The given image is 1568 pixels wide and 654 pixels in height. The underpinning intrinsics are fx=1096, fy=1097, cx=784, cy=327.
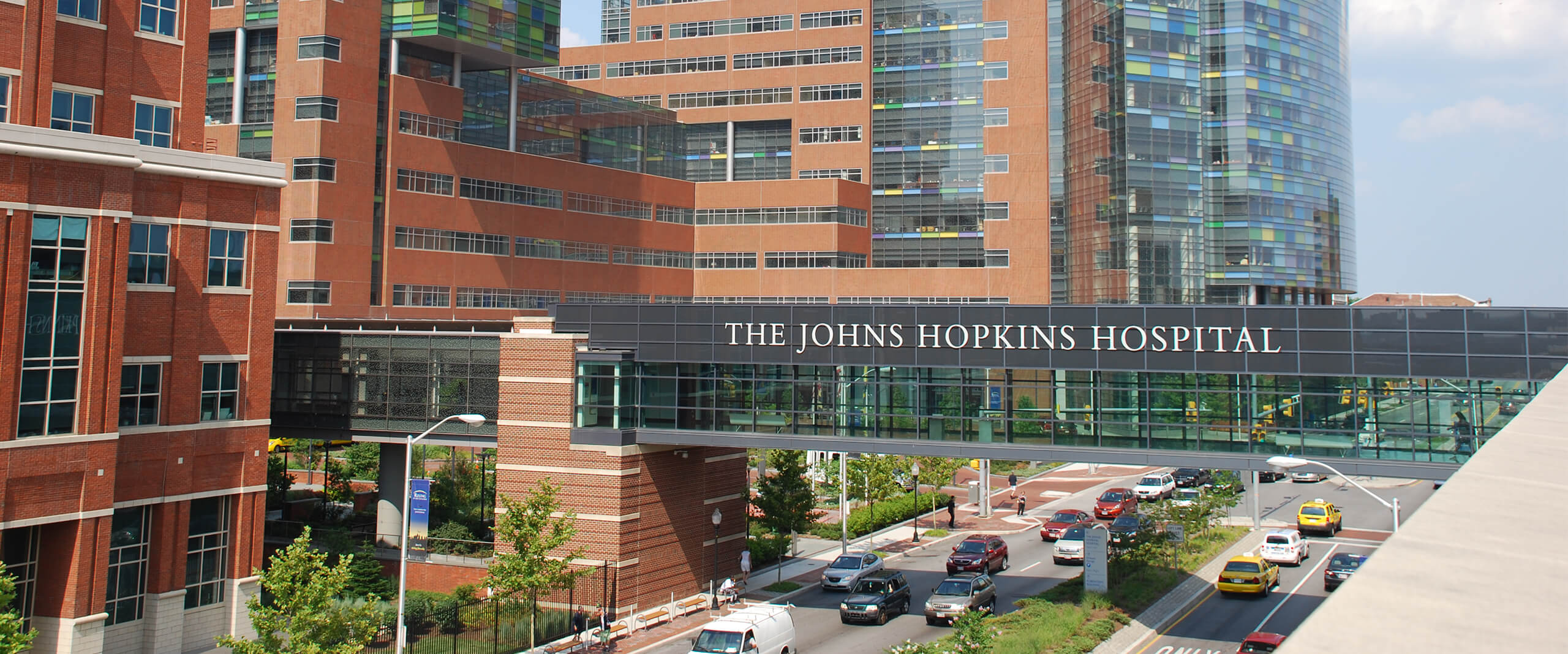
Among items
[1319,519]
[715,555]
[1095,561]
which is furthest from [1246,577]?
[715,555]

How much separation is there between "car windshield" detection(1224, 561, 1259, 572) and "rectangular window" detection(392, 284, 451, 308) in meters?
Answer: 46.0

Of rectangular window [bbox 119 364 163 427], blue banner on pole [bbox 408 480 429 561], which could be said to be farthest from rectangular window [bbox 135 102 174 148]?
blue banner on pole [bbox 408 480 429 561]

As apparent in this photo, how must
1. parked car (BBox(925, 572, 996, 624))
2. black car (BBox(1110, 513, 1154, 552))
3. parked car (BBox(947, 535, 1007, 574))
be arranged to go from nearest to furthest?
parked car (BBox(925, 572, 996, 624)) < parked car (BBox(947, 535, 1007, 574)) < black car (BBox(1110, 513, 1154, 552))

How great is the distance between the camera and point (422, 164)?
6397 centimetres

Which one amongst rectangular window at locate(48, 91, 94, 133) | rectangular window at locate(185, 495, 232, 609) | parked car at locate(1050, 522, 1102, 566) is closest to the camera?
rectangular window at locate(48, 91, 94, 133)

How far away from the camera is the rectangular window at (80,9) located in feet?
110

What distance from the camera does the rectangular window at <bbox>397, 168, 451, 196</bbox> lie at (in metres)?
63.1

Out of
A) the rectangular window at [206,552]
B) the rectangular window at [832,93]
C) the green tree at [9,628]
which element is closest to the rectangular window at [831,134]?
the rectangular window at [832,93]

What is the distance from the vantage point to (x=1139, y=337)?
34.0m

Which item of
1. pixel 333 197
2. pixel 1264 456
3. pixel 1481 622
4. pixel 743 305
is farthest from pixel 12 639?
pixel 333 197

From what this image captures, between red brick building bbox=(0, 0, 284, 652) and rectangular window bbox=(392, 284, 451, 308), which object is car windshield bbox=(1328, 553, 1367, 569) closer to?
red brick building bbox=(0, 0, 284, 652)

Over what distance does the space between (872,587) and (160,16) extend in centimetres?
3117

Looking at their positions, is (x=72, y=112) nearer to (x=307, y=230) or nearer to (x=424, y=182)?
(x=307, y=230)

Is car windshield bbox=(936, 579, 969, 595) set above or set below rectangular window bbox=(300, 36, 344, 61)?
below
